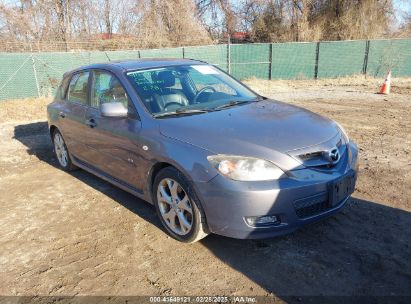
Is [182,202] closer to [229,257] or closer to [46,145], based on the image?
[229,257]

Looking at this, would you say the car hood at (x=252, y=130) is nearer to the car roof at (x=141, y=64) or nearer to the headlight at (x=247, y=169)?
the headlight at (x=247, y=169)

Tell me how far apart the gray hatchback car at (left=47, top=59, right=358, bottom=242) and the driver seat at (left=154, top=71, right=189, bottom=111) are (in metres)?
0.01

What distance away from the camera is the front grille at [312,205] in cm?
298

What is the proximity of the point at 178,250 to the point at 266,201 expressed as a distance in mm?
1026

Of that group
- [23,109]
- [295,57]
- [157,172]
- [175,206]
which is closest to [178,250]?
[175,206]

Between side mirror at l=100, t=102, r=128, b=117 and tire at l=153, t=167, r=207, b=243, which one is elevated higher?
side mirror at l=100, t=102, r=128, b=117

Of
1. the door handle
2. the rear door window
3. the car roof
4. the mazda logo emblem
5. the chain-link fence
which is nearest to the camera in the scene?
the mazda logo emblem

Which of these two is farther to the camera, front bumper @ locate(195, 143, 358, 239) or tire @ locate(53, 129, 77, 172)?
tire @ locate(53, 129, 77, 172)

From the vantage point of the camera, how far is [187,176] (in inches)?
125

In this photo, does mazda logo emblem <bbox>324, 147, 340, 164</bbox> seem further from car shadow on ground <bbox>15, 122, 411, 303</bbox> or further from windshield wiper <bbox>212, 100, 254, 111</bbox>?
windshield wiper <bbox>212, 100, 254, 111</bbox>

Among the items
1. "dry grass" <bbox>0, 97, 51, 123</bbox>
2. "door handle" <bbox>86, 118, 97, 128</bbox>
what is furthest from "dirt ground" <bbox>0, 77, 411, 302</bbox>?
"dry grass" <bbox>0, 97, 51, 123</bbox>

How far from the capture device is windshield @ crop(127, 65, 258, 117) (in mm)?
3867

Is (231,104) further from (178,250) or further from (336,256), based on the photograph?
(336,256)

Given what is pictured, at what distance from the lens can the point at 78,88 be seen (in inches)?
202
